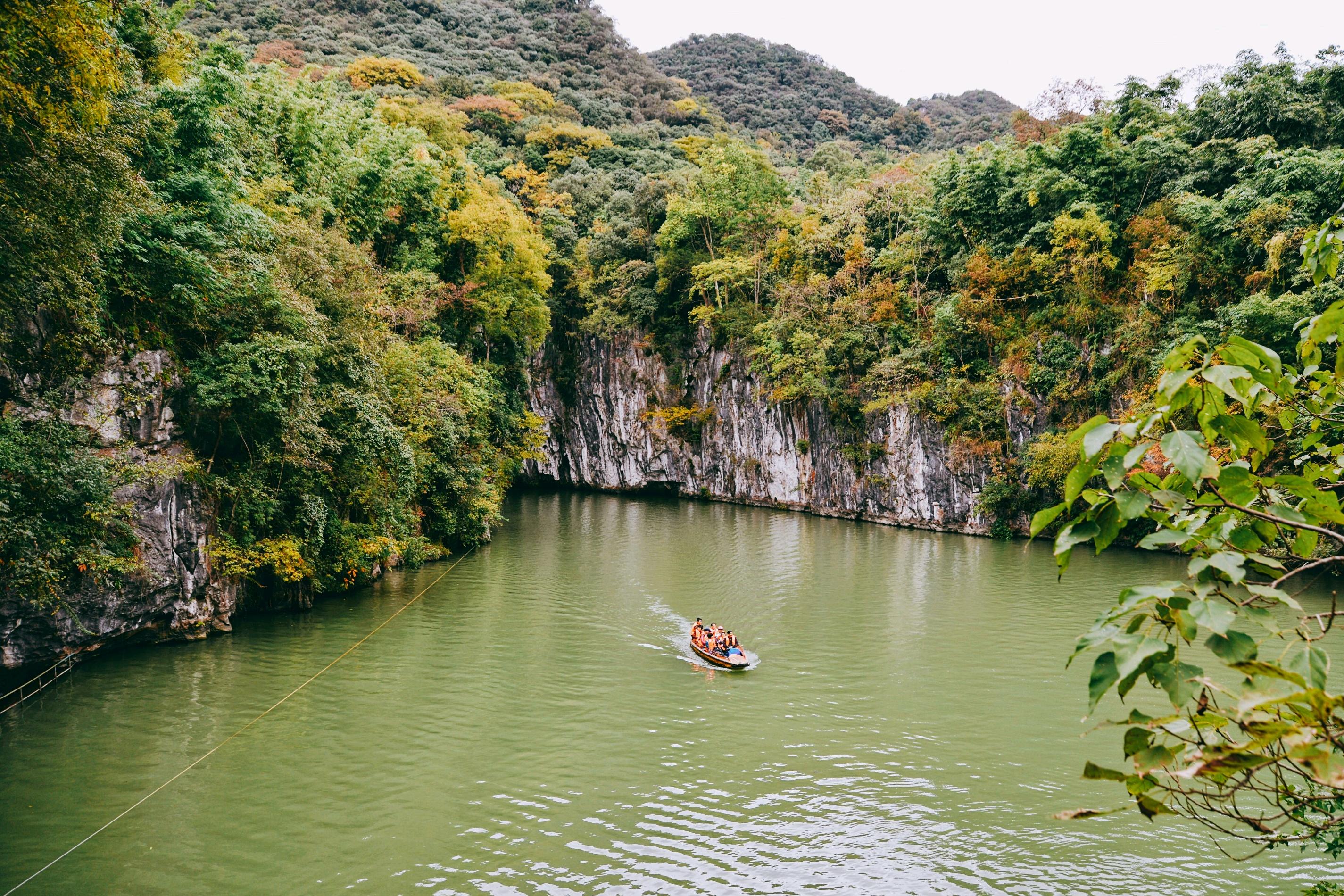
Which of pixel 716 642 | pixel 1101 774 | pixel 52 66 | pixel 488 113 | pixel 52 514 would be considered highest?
pixel 488 113

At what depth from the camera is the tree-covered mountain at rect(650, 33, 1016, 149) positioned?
61969 millimetres

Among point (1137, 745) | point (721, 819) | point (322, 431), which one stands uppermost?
point (322, 431)

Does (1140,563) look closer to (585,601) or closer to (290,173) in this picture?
(585,601)

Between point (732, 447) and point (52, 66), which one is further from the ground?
point (52, 66)

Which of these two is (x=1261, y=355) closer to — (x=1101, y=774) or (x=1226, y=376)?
(x=1226, y=376)

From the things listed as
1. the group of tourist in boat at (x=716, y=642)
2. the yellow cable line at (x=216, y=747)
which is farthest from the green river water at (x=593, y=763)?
the group of tourist in boat at (x=716, y=642)

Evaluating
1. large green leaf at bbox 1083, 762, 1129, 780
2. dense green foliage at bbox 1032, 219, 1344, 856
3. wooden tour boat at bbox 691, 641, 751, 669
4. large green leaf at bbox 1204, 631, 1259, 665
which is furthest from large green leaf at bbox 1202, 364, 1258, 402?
wooden tour boat at bbox 691, 641, 751, 669

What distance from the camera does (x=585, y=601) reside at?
15.8m

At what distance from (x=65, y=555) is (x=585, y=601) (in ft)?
28.7

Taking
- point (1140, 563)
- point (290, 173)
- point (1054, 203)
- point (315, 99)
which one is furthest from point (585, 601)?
point (1054, 203)

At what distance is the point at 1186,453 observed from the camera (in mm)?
1397

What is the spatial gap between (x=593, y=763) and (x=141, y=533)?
→ 7.45 meters

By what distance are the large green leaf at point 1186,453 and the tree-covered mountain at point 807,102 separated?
59.9 metres

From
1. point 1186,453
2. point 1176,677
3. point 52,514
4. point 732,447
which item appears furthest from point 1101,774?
point 732,447
